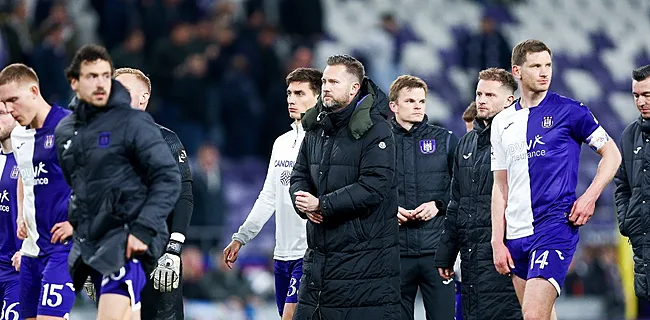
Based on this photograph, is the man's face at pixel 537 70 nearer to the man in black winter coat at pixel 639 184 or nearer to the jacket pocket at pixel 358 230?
the man in black winter coat at pixel 639 184

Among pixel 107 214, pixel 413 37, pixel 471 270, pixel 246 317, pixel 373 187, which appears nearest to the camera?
pixel 107 214

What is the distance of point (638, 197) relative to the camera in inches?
381

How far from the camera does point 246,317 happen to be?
15.6 m

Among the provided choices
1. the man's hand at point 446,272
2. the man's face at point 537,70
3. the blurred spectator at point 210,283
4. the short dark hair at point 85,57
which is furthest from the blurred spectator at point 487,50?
the short dark hair at point 85,57

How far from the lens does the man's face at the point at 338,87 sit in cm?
852

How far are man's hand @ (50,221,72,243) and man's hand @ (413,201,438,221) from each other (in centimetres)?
315

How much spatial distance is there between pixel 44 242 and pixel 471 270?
136 inches

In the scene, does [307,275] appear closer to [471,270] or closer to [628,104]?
[471,270]

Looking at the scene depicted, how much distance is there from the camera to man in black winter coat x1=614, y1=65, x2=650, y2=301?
9602 millimetres

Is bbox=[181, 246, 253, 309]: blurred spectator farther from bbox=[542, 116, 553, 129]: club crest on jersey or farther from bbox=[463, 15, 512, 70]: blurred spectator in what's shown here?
bbox=[463, 15, 512, 70]: blurred spectator

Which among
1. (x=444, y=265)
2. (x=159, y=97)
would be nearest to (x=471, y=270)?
(x=444, y=265)

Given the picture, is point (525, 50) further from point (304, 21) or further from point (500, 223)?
point (304, 21)

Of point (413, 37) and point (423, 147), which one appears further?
point (413, 37)

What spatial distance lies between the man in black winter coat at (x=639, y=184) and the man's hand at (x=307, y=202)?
9.89ft
